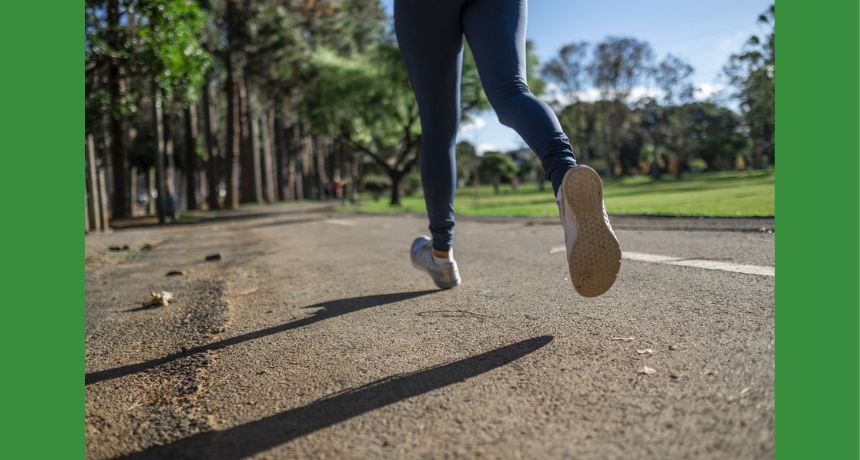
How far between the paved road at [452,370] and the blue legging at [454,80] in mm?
509

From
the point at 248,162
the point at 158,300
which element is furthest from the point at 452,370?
the point at 248,162

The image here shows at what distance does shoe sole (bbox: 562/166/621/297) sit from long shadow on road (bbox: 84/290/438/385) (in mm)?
1084

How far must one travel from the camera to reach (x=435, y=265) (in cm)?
278

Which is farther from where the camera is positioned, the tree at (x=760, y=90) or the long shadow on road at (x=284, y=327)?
the tree at (x=760, y=90)

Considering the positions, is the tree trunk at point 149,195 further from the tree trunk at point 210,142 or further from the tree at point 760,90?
the tree at point 760,90

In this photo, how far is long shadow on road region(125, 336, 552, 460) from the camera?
122 cm

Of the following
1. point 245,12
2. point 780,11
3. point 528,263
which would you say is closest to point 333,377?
point 780,11

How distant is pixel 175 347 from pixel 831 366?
1955 mm

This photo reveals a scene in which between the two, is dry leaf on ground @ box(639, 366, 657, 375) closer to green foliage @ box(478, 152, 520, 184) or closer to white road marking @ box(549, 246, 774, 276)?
white road marking @ box(549, 246, 774, 276)

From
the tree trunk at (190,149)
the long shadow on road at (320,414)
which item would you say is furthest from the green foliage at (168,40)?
the tree trunk at (190,149)

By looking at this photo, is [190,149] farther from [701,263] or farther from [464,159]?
[464,159]

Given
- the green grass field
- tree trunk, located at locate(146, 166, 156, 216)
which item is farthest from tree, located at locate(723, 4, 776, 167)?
tree trunk, located at locate(146, 166, 156, 216)

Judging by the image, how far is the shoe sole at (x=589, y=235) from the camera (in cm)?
172

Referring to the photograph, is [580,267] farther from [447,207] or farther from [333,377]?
[447,207]
